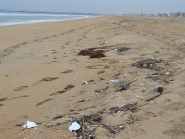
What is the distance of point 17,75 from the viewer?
484 centimetres

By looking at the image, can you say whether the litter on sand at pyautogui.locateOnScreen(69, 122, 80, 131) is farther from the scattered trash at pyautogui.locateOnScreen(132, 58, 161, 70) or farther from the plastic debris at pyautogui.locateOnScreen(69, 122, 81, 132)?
the scattered trash at pyautogui.locateOnScreen(132, 58, 161, 70)

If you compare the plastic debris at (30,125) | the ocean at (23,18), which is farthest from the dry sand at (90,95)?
the ocean at (23,18)

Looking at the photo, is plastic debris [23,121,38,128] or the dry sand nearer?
the dry sand

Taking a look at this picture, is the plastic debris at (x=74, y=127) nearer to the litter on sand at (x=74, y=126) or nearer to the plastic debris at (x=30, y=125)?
the litter on sand at (x=74, y=126)

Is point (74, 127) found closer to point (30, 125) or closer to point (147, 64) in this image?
point (30, 125)

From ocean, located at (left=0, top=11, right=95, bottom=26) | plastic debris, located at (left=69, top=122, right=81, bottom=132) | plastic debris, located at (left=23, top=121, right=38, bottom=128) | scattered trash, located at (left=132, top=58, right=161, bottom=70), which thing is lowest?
plastic debris, located at (left=23, top=121, right=38, bottom=128)

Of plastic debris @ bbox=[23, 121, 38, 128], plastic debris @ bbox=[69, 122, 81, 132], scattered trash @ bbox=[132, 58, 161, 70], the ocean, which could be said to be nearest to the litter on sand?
plastic debris @ bbox=[69, 122, 81, 132]

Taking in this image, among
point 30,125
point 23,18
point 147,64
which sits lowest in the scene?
point 30,125

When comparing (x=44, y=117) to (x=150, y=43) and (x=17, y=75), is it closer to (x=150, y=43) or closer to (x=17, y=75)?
(x=17, y=75)

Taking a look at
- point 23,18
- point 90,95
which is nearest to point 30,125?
point 90,95

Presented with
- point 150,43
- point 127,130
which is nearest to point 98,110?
point 127,130

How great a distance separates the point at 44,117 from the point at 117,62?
3041 mm

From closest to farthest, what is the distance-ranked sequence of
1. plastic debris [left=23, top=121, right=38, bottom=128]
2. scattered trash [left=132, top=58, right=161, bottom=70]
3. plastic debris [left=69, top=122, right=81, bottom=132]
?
plastic debris [left=69, top=122, right=81, bottom=132], plastic debris [left=23, top=121, right=38, bottom=128], scattered trash [left=132, top=58, right=161, bottom=70]

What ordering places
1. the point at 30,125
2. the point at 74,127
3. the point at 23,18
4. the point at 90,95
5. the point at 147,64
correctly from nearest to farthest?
the point at 74,127, the point at 30,125, the point at 90,95, the point at 147,64, the point at 23,18
